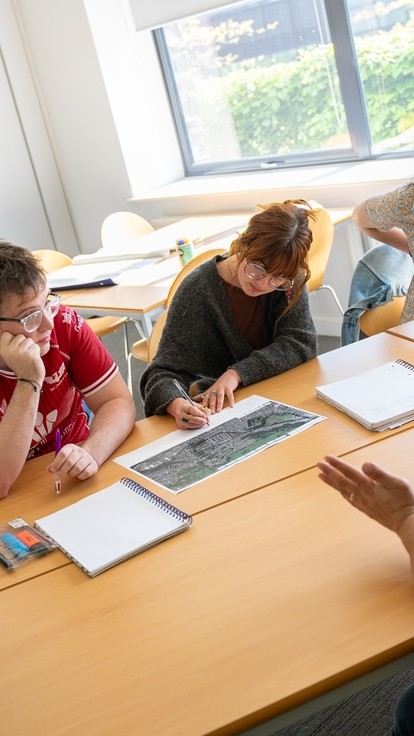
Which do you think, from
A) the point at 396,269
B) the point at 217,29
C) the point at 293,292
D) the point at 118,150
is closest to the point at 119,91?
the point at 118,150

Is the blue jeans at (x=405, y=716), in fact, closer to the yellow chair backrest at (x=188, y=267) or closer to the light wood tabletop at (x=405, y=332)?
the light wood tabletop at (x=405, y=332)

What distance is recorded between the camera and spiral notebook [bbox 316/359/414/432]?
176 cm

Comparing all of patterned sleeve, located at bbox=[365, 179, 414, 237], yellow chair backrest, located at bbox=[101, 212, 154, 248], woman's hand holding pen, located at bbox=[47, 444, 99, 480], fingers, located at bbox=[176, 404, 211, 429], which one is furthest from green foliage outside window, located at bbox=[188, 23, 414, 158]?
woman's hand holding pen, located at bbox=[47, 444, 99, 480]

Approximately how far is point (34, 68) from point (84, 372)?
4.25 m

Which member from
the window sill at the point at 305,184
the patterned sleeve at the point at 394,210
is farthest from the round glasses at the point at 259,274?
the window sill at the point at 305,184

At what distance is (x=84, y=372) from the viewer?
214 centimetres

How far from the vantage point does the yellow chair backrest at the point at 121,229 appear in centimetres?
469

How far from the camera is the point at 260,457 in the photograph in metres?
1.76

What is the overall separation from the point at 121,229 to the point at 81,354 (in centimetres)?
276

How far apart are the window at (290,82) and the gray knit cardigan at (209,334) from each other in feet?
7.56

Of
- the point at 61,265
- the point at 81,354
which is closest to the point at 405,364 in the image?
the point at 81,354

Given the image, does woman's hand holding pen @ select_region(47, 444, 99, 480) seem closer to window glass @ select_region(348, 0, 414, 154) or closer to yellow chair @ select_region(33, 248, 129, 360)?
yellow chair @ select_region(33, 248, 129, 360)

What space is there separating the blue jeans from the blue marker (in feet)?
2.40

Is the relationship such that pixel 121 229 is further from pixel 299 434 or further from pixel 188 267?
pixel 299 434
